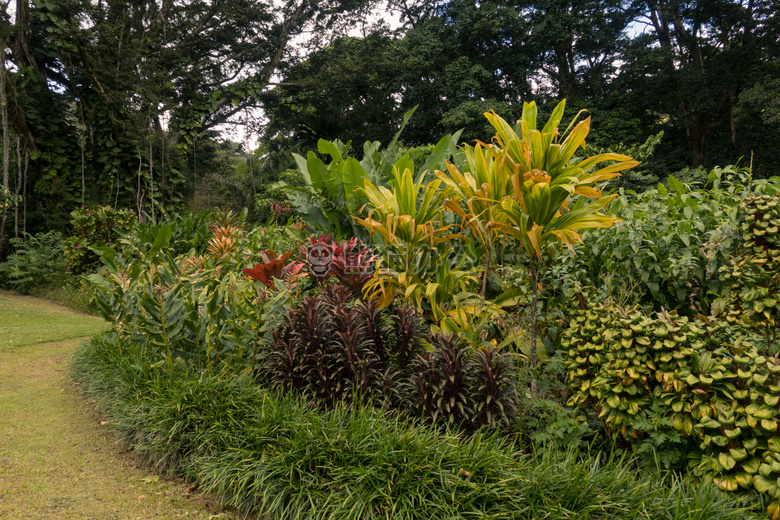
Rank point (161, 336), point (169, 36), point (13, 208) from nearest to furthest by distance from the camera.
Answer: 1. point (161, 336)
2. point (13, 208)
3. point (169, 36)

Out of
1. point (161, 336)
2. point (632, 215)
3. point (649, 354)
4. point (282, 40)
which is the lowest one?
point (161, 336)

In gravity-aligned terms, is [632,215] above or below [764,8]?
below

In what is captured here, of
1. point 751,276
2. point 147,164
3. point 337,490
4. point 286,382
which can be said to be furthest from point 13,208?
point 751,276

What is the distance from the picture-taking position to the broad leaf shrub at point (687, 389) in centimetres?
150

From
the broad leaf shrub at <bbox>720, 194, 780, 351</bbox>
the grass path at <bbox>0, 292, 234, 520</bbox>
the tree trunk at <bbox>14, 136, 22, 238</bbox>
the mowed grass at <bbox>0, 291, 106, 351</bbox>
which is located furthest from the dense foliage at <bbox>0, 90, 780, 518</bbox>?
the tree trunk at <bbox>14, 136, 22, 238</bbox>

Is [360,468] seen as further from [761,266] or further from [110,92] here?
[110,92]

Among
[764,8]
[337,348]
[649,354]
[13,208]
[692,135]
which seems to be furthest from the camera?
[692,135]

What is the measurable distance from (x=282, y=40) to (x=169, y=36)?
4526 millimetres

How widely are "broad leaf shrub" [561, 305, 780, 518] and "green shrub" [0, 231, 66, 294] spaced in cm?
876

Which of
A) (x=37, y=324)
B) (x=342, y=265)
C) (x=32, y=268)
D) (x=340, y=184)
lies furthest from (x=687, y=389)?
(x=32, y=268)

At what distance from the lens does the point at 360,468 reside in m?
1.68

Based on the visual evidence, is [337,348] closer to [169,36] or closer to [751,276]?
[751,276]

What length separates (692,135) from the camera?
15.9 metres

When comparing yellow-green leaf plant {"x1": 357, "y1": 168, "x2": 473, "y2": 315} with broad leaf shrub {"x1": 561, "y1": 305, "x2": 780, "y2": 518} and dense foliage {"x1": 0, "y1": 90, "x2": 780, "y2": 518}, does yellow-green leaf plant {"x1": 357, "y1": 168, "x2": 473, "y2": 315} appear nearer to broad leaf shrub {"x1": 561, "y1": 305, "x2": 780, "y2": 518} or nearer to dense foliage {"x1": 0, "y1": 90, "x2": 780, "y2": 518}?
dense foliage {"x1": 0, "y1": 90, "x2": 780, "y2": 518}
